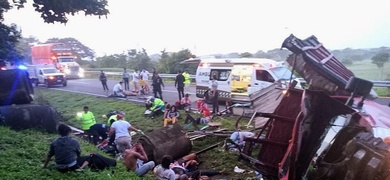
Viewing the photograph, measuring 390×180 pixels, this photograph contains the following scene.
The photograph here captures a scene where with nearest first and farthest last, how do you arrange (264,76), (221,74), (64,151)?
(64,151)
(264,76)
(221,74)

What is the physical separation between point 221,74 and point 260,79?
230 centimetres

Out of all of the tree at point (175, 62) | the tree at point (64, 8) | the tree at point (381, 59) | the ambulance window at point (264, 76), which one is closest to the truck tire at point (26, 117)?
the tree at point (64, 8)

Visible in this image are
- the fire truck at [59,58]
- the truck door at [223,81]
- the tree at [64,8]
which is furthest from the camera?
the fire truck at [59,58]

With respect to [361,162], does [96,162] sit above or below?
below

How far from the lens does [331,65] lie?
626 cm

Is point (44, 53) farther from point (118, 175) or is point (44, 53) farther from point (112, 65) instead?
point (118, 175)

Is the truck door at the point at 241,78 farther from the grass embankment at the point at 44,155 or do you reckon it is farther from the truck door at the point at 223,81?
the grass embankment at the point at 44,155

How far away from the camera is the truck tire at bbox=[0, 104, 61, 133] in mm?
10445

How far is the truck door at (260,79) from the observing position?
14598 mm

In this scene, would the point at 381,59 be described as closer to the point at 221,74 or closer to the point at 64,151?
the point at 221,74

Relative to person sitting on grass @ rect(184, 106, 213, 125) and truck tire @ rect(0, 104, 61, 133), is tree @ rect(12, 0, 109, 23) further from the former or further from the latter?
person sitting on grass @ rect(184, 106, 213, 125)

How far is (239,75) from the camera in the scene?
1570cm

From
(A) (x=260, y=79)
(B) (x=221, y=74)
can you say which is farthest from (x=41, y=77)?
(A) (x=260, y=79)

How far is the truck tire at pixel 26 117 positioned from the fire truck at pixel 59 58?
25485 mm
